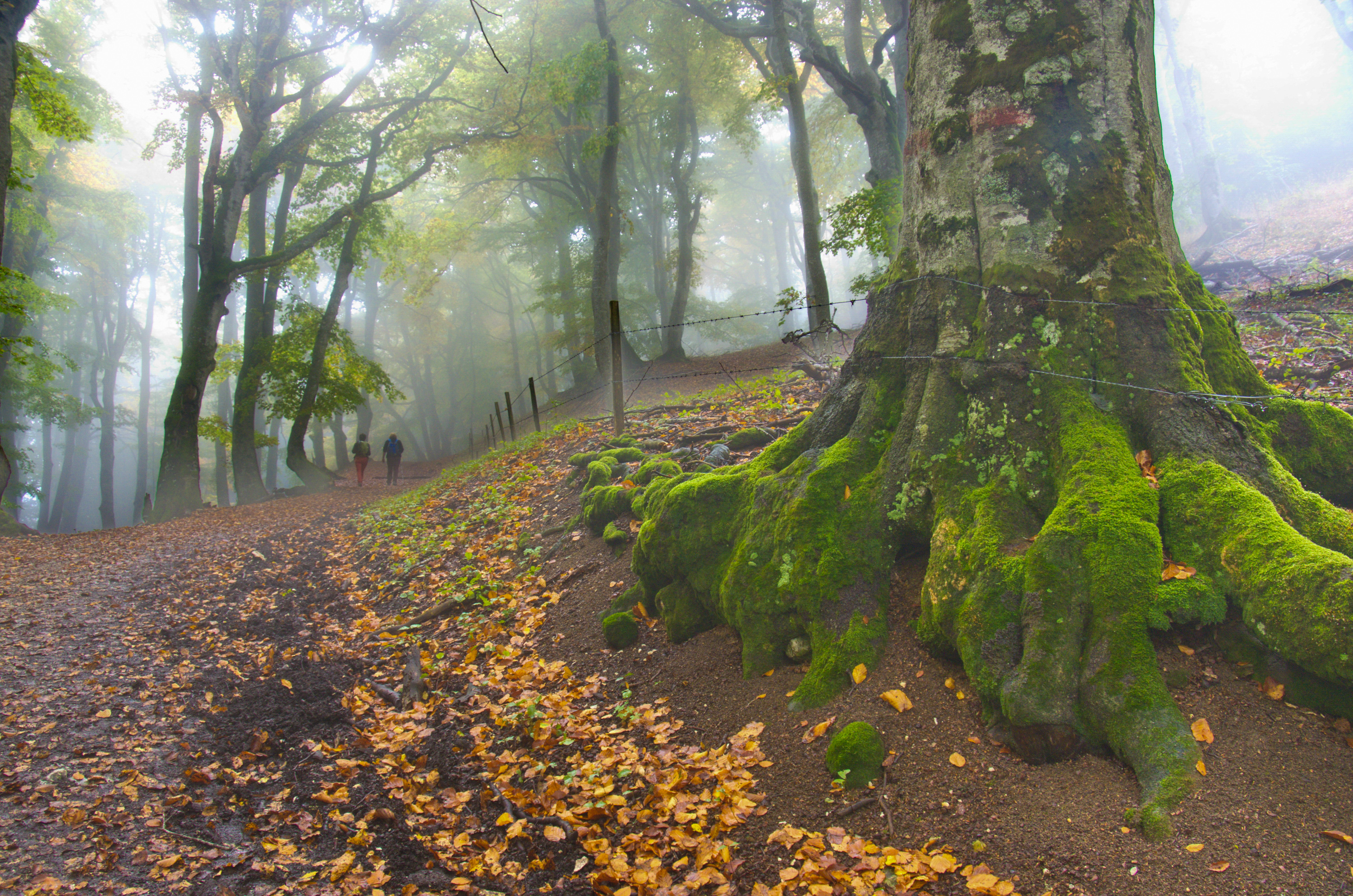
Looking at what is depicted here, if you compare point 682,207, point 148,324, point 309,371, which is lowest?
point 309,371

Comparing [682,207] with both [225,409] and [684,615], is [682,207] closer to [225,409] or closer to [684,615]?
[684,615]

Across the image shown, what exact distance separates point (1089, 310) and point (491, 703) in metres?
4.31

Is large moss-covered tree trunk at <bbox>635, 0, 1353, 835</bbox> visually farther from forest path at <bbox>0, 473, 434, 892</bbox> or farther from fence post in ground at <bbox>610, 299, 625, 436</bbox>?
fence post in ground at <bbox>610, 299, 625, 436</bbox>

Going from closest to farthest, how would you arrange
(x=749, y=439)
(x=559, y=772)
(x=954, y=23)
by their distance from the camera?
1. (x=559, y=772)
2. (x=954, y=23)
3. (x=749, y=439)

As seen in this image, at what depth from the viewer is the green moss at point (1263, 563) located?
7.43 feet

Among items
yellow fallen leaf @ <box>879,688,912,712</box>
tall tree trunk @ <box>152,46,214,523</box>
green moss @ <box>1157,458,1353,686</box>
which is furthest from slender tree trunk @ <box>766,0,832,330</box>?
tall tree trunk @ <box>152,46,214,523</box>

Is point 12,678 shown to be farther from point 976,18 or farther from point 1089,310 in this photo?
point 976,18

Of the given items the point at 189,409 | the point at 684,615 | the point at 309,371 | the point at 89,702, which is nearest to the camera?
the point at 89,702

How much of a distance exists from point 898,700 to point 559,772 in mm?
1845

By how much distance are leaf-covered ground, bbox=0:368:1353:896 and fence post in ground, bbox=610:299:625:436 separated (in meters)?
3.51

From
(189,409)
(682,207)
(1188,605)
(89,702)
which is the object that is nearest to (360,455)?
(189,409)

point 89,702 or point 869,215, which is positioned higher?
point 869,215

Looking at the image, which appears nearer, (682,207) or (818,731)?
(818,731)

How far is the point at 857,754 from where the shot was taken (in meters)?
2.89
